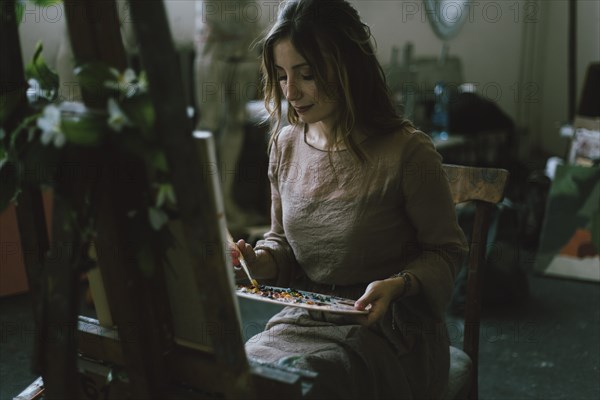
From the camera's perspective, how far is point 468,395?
1521mm

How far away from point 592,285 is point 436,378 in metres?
2.23

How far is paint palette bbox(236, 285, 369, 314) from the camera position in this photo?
1.06 meters

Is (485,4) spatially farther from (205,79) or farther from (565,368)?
(565,368)

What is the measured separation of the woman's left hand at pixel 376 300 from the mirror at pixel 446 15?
408 cm

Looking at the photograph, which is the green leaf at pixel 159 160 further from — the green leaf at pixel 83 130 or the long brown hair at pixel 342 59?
the long brown hair at pixel 342 59

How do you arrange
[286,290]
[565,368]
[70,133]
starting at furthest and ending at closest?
[565,368]
[286,290]
[70,133]

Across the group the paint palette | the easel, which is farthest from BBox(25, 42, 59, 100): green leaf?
the paint palette

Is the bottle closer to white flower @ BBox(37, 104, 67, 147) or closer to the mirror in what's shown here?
the mirror

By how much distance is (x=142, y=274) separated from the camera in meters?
0.90

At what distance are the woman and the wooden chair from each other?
11cm

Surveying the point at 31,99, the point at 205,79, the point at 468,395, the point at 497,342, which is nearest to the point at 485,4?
the point at 205,79

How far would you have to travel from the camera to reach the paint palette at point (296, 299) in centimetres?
106

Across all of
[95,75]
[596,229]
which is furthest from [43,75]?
[596,229]

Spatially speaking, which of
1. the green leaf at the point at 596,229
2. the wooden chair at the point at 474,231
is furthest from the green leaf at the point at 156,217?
the green leaf at the point at 596,229
